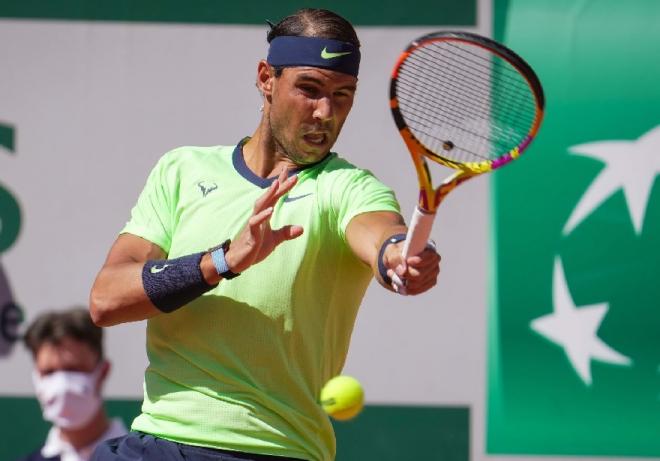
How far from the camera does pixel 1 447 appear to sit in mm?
5750

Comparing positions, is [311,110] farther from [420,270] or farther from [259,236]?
[420,270]

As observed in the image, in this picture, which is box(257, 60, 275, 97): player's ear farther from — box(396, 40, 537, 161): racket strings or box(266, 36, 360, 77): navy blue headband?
box(396, 40, 537, 161): racket strings

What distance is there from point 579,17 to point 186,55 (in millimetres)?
1738

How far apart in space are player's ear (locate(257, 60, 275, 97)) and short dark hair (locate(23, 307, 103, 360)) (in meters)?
2.27

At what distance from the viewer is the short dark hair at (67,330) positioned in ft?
17.8

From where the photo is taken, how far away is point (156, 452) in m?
3.08

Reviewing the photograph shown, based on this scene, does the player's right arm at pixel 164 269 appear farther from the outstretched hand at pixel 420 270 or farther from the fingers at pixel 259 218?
the outstretched hand at pixel 420 270

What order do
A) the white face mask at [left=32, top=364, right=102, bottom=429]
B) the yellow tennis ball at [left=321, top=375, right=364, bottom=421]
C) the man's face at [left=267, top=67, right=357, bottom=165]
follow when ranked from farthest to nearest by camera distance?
the white face mask at [left=32, top=364, right=102, bottom=429] < the yellow tennis ball at [left=321, top=375, right=364, bottom=421] < the man's face at [left=267, top=67, right=357, bottom=165]

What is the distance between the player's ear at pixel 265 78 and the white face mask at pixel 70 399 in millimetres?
2362

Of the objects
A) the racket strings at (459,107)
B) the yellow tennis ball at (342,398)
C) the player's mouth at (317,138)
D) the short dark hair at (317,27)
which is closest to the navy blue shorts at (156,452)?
the player's mouth at (317,138)

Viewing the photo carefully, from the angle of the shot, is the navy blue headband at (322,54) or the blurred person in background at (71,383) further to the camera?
the blurred person in background at (71,383)

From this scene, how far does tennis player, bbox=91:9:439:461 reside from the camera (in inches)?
118

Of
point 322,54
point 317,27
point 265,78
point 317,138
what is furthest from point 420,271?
point 265,78

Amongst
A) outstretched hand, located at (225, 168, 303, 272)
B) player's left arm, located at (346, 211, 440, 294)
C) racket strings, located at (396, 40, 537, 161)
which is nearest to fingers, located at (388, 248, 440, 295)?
player's left arm, located at (346, 211, 440, 294)
